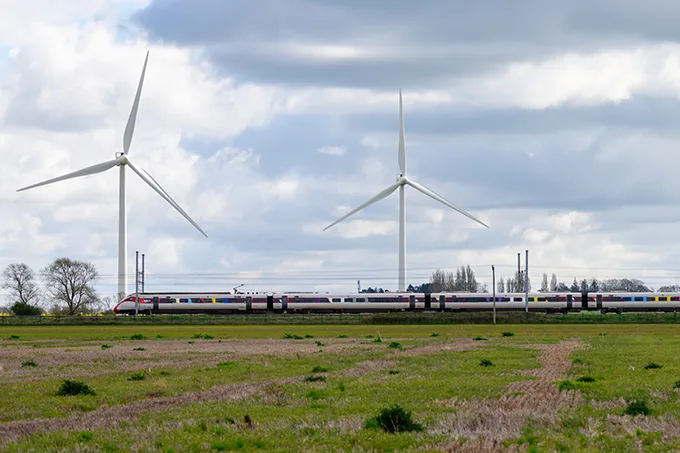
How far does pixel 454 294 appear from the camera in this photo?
509ft

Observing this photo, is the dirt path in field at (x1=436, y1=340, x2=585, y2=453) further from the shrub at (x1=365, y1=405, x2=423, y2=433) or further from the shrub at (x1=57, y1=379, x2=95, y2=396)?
the shrub at (x1=57, y1=379, x2=95, y2=396)

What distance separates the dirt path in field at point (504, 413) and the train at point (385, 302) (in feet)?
404

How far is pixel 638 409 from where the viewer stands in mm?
22375

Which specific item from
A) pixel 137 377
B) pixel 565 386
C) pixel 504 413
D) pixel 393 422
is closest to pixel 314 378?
pixel 137 377

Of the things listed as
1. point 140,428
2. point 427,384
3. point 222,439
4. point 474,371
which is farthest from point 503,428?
point 474,371

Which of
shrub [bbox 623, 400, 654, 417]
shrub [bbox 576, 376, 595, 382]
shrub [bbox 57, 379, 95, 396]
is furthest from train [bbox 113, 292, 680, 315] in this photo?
shrub [bbox 623, 400, 654, 417]

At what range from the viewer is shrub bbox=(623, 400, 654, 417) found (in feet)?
72.6

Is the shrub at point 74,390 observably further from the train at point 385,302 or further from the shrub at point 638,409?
the train at point 385,302

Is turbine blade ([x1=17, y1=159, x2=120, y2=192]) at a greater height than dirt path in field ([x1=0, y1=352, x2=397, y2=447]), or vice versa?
turbine blade ([x1=17, y1=159, x2=120, y2=192])

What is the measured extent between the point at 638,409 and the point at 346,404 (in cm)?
684

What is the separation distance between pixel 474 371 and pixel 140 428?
16968mm

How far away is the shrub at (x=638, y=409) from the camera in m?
22.1

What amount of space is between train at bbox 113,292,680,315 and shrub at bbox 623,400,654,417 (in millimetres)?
129442

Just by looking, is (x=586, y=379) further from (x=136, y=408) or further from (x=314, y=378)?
(x=136, y=408)
